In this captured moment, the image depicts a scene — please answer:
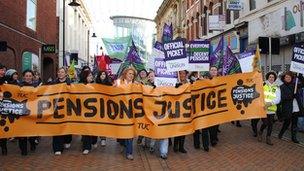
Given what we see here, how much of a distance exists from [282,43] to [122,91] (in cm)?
1199

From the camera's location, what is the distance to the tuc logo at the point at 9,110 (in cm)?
1048

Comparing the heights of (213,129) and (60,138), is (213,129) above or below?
above

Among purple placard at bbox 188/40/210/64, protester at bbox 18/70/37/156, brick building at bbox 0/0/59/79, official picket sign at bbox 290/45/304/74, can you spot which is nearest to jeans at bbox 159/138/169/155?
protester at bbox 18/70/37/156

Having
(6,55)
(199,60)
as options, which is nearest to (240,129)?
(199,60)

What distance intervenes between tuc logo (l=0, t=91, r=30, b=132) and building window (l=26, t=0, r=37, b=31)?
16.9 meters

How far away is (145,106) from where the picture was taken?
1064 centimetres

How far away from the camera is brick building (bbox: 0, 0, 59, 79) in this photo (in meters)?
22.2

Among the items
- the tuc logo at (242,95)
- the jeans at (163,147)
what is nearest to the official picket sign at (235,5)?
the tuc logo at (242,95)

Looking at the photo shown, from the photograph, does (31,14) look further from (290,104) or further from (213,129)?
(290,104)

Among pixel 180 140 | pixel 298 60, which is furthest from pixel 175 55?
pixel 298 60

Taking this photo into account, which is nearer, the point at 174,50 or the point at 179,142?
→ the point at 179,142

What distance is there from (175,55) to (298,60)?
116 inches

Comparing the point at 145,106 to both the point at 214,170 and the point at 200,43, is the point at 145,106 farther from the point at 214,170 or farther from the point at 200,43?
the point at 200,43

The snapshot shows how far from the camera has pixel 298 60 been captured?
12164 millimetres
